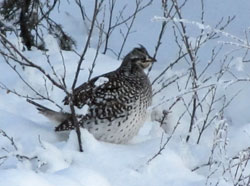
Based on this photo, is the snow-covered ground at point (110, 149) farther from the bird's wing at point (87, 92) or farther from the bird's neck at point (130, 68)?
the bird's neck at point (130, 68)

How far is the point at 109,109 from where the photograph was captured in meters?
5.91

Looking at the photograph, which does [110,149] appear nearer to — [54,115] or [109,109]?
[109,109]

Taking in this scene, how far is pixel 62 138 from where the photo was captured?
237 inches

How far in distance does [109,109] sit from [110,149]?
0.44 meters

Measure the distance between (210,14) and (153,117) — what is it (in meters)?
2.32

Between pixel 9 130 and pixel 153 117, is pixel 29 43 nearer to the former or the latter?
pixel 153 117

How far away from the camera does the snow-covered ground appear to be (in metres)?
A: 4.70

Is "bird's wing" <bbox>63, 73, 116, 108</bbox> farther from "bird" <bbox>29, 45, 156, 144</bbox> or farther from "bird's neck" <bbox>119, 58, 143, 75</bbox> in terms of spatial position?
"bird's neck" <bbox>119, 58, 143, 75</bbox>

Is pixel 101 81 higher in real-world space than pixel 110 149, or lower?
higher

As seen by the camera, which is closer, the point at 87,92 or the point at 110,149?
the point at 110,149

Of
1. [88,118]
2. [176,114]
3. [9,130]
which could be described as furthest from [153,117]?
[9,130]

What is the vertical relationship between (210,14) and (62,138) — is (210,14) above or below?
above

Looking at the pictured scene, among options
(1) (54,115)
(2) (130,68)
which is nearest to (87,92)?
(1) (54,115)

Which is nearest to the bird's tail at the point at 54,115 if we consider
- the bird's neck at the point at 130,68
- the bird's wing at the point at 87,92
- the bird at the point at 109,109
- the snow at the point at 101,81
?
the bird at the point at 109,109
